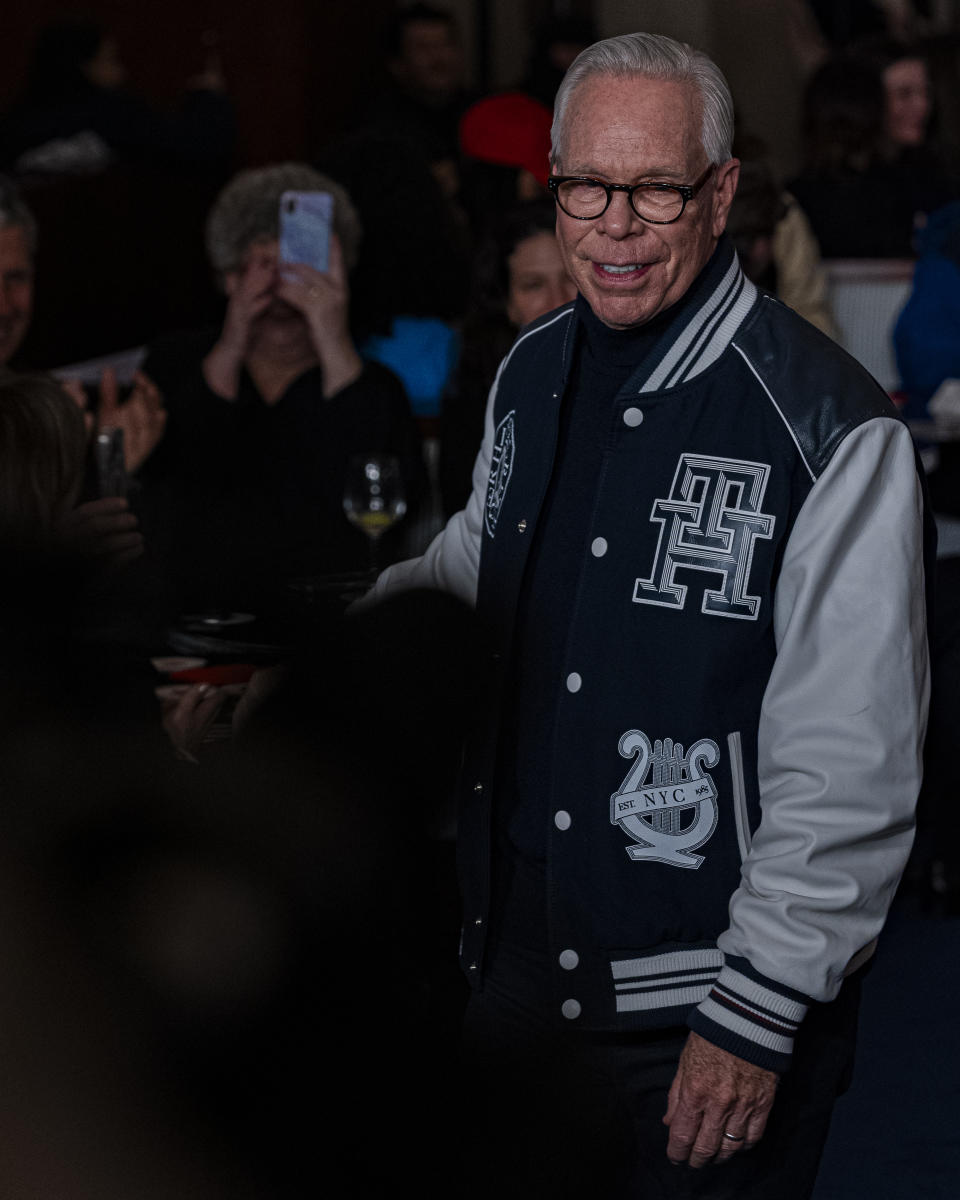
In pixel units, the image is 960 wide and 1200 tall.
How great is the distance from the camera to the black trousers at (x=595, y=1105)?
3.48 feet

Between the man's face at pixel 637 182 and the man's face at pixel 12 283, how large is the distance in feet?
5.70

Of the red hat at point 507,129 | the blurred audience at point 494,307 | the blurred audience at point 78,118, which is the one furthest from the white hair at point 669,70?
the blurred audience at point 78,118

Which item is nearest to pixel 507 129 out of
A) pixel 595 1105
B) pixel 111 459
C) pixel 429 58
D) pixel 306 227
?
pixel 306 227

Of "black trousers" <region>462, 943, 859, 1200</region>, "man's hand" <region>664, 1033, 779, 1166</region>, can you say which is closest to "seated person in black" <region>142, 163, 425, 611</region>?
"black trousers" <region>462, 943, 859, 1200</region>

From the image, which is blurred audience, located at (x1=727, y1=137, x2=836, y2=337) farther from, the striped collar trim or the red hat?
the striped collar trim

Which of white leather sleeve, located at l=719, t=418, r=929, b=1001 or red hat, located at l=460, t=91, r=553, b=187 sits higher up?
red hat, located at l=460, t=91, r=553, b=187

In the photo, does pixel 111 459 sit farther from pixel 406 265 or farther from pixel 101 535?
pixel 101 535

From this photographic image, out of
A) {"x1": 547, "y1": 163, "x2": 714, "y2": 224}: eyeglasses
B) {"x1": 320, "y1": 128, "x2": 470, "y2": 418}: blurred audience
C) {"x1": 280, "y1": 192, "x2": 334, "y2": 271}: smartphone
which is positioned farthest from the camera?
{"x1": 320, "y1": 128, "x2": 470, "y2": 418}: blurred audience

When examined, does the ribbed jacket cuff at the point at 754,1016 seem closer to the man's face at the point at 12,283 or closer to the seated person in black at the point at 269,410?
the seated person in black at the point at 269,410

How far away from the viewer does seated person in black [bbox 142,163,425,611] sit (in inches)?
129

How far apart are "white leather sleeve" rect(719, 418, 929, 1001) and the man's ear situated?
0.27 metres

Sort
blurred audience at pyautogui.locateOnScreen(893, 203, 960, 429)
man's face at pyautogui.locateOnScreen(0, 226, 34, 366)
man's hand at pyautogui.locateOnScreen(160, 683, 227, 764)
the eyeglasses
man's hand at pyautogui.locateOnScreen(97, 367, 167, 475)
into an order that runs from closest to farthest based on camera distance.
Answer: man's hand at pyautogui.locateOnScreen(160, 683, 227, 764) < the eyeglasses < man's face at pyautogui.locateOnScreen(0, 226, 34, 366) < man's hand at pyautogui.locateOnScreen(97, 367, 167, 475) < blurred audience at pyautogui.locateOnScreen(893, 203, 960, 429)

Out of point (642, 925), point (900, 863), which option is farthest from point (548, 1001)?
point (900, 863)

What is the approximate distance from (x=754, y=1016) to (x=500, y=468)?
0.60 m
